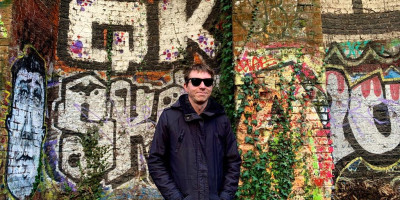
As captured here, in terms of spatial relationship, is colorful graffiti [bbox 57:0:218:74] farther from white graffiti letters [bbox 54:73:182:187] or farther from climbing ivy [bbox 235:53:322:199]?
climbing ivy [bbox 235:53:322:199]

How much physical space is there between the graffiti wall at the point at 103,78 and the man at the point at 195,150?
3.27 metres

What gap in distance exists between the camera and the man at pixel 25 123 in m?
4.59

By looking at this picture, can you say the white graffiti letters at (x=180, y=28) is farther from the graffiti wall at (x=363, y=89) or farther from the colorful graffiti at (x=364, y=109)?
the colorful graffiti at (x=364, y=109)

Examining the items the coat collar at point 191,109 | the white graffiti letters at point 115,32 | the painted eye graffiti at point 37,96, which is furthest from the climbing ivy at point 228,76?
the painted eye graffiti at point 37,96

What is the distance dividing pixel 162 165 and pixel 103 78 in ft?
13.1

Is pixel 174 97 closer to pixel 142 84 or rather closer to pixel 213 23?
pixel 142 84

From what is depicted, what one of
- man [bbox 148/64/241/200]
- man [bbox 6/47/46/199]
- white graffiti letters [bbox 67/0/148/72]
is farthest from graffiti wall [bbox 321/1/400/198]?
man [bbox 6/47/46/199]

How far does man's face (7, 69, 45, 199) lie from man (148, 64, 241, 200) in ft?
10.1

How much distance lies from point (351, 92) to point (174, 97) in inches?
127

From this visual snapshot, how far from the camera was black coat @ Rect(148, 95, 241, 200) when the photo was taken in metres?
2.39

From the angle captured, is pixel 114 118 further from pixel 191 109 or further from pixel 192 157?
pixel 192 157

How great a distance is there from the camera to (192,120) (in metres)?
2.52

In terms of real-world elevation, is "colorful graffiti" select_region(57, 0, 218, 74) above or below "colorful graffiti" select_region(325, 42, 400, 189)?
above

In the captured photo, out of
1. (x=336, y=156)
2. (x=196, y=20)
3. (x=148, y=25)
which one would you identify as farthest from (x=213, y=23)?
(x=336, y=156)
